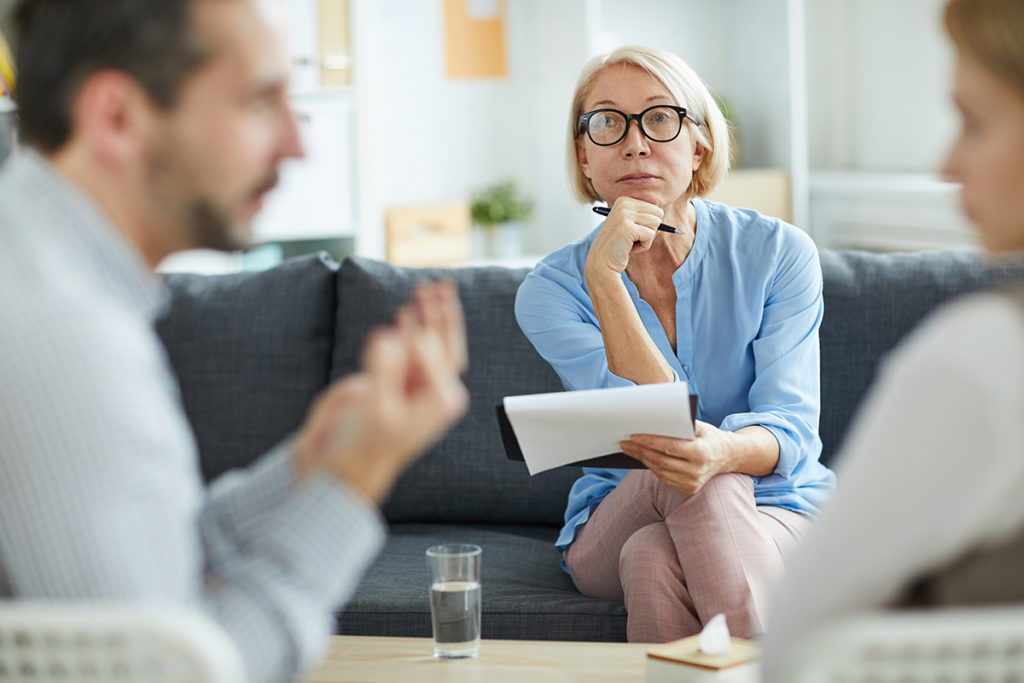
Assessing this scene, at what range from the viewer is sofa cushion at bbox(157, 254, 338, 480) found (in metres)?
2.19

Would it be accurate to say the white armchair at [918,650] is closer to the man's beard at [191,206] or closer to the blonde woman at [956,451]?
the blonde woman at [956,451]

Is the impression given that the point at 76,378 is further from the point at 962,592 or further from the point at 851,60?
the point at 851,60

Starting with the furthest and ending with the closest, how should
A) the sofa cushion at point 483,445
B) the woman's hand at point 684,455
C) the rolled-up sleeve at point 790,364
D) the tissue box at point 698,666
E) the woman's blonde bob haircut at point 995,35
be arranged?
the sofa cushion at point 483,445, the rolled-up sleeve at point 790,364, the woman's hand at point 684,455, the tissue box at point 698,666, the woman's blonde bob haircut at point 995,35

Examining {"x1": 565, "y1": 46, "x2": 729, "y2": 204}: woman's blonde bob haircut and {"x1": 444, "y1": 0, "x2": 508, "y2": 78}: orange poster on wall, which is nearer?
{"x1": 565, "y1": 46, "x2": 729, "y2": 204}: woman's blonde bob haircut

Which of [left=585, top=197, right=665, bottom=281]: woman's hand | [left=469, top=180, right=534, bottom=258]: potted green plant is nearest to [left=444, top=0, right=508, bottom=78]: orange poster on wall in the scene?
[left=469, top=180, right=534, bottom=258]: potted green plant

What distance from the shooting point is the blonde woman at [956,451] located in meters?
0.69

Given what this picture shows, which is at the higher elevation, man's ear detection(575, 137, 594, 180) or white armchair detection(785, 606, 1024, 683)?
man's ear detection(575, 137, 594, 180)

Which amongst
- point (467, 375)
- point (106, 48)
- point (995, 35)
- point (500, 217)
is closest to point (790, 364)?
point (467, 375)

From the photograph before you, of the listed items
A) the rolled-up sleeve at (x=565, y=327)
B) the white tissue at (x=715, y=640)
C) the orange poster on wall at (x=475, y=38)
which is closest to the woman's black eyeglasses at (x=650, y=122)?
the rolled-up sleeve at (x=565, y=327)

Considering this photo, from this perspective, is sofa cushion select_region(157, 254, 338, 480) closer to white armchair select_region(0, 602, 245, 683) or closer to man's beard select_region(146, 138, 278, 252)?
man's beard select_region(146, 138, 278, 252)

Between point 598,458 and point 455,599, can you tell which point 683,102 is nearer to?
point 598,458

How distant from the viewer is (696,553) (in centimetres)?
155

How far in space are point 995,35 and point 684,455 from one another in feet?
2.77

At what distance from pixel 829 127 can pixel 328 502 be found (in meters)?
3.77
